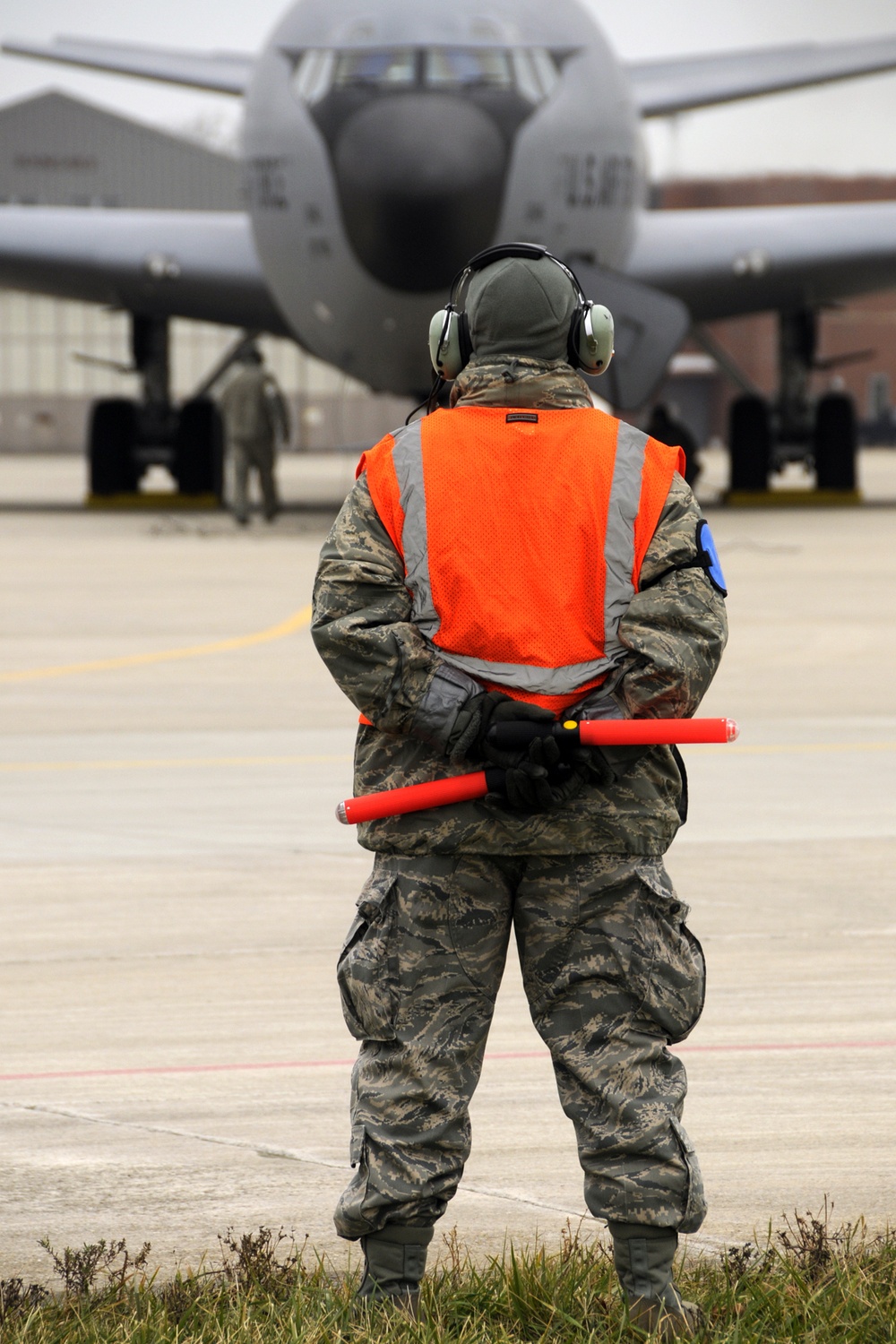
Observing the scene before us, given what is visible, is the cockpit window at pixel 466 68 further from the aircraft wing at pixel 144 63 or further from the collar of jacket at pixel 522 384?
the collar of jacket at pixel 522 384

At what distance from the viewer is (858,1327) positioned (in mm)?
3342

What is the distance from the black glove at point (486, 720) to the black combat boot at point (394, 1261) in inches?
30.3

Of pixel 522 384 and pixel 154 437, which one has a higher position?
pixel 522 384

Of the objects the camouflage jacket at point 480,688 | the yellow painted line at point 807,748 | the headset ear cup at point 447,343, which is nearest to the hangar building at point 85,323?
the yellow painted line at point 807,748

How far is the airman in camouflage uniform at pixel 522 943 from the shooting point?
3.44m

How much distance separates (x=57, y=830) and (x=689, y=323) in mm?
15096

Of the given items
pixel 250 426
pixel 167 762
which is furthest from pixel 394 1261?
pixel 250 426

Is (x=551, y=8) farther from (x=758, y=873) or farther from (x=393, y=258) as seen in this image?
(x=758, y=873)

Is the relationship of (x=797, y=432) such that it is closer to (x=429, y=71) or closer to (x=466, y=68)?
(x=466, y=68)

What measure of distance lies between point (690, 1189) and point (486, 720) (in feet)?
2.67

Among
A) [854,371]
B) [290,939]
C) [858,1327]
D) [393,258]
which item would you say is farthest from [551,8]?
[854,371]

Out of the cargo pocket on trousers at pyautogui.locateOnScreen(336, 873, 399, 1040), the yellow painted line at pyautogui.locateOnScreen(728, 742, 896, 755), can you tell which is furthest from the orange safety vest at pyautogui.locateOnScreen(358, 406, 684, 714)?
the yellow painted line at pyautogui.locateOnScreen(728, 742, 896, 755)

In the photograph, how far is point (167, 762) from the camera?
944 centimetres

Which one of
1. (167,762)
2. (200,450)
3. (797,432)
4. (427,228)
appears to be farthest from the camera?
(200,450)
